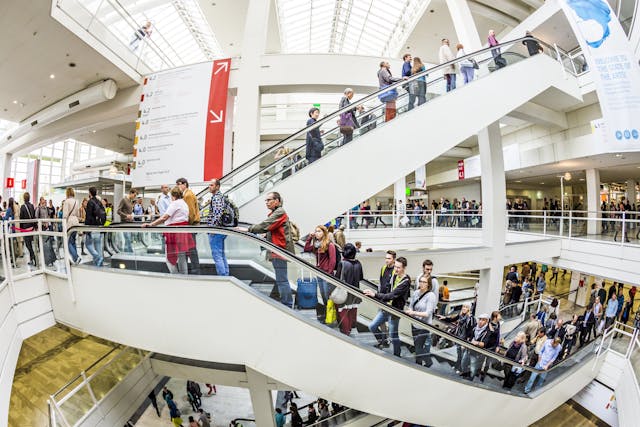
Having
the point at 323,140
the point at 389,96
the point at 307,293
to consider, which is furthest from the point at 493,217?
the point at 307,293

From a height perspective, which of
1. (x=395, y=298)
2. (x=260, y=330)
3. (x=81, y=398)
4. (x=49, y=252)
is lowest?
(x=81, y=398)

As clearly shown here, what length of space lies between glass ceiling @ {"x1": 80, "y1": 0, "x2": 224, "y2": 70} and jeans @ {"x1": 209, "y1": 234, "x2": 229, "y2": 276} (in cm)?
876

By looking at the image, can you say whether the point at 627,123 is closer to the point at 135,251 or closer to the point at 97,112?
the point at 135,251

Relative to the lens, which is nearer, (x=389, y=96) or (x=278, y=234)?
(x=278, y=234)

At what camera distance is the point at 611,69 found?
23.7ft

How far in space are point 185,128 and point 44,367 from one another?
690 cm

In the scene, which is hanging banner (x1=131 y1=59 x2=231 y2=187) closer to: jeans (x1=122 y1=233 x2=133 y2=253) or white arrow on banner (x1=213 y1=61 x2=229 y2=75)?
white arrow on banner (x1=213 y1=61 x2=229 y2=75)

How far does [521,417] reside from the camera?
6.44 meters

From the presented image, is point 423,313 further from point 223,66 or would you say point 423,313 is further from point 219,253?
point 223,66

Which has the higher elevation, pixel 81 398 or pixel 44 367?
pixel 81 398

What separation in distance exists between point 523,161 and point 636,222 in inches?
241

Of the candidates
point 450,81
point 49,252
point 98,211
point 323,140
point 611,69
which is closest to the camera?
point 49,252

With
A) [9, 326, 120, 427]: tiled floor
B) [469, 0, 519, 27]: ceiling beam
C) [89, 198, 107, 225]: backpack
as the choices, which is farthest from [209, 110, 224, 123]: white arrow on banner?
[469, 0, 519, 27]: ceiling beam

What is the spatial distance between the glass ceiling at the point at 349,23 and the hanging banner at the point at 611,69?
24.8ft
